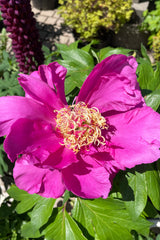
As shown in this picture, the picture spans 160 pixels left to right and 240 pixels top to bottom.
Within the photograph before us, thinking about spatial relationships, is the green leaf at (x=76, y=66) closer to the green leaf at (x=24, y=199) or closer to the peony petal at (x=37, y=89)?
the peony petal at (x=37, y=89)

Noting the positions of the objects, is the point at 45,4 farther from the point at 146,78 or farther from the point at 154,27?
the point at 146,78

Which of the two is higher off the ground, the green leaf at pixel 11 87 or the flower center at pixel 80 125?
the flower center at pixel 80 125

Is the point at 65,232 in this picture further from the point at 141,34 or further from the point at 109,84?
the point at 141,34

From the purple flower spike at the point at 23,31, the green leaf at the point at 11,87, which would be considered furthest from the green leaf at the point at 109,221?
the purple flower spike at the point at 23,31

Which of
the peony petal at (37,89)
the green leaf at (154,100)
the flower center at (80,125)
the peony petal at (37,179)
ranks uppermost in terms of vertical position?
the peony petal at (37,89)

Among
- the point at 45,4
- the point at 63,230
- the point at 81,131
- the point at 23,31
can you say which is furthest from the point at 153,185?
the point at 45,4

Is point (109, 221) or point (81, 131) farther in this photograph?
point (109, 221)

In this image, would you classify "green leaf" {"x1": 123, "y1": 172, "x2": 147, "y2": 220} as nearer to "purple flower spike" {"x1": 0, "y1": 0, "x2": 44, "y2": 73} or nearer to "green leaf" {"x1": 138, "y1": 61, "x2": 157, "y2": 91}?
"green leaf" {"x1": 138, "y1": 61, "x2": 157, "y2": 91}
